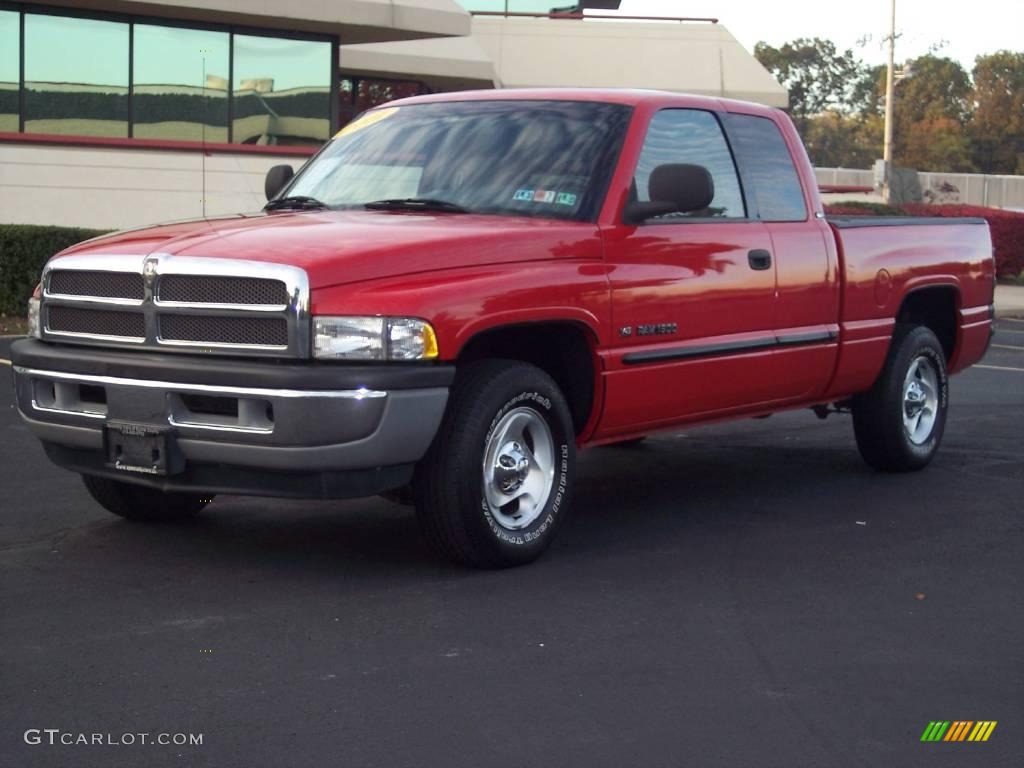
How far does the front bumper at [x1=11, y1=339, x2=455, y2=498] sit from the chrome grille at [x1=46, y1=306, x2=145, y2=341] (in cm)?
9

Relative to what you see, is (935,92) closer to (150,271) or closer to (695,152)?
(695,152)

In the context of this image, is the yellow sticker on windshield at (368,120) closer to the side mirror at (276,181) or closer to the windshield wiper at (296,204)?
the side mirror at (276,181)

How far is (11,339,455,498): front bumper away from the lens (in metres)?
5.65

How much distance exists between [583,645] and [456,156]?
105 inches

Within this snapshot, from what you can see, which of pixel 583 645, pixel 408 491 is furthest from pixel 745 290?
pixel 583 645

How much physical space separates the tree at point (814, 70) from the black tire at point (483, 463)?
91.1m

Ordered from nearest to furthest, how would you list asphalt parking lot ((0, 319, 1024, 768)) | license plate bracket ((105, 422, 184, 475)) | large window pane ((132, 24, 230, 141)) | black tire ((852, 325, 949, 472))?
asphalt parking lot ((0, 319, 1024, 768)) < license plate bracket ((105, 422, 184, 475)) < black tire ((852, 325, 949, 472)) < large window pane ((132, 24, 230, 141))

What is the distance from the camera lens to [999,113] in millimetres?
85438

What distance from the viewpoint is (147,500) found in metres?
7.02

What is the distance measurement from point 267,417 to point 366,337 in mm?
455

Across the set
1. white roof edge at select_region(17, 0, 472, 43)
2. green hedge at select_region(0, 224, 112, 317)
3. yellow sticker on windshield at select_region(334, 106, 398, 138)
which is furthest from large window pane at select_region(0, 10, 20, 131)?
yellow sticker on windshield at select_region(334, 106, 398, 138)

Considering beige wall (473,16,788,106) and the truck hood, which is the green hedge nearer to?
the truck hood

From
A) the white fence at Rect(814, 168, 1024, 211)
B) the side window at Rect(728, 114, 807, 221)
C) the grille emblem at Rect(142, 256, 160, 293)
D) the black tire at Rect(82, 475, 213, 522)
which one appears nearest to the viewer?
the grille emblem at Rect(142, 256, 160, 293)

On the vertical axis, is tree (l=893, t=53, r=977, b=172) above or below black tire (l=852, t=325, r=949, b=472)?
above
